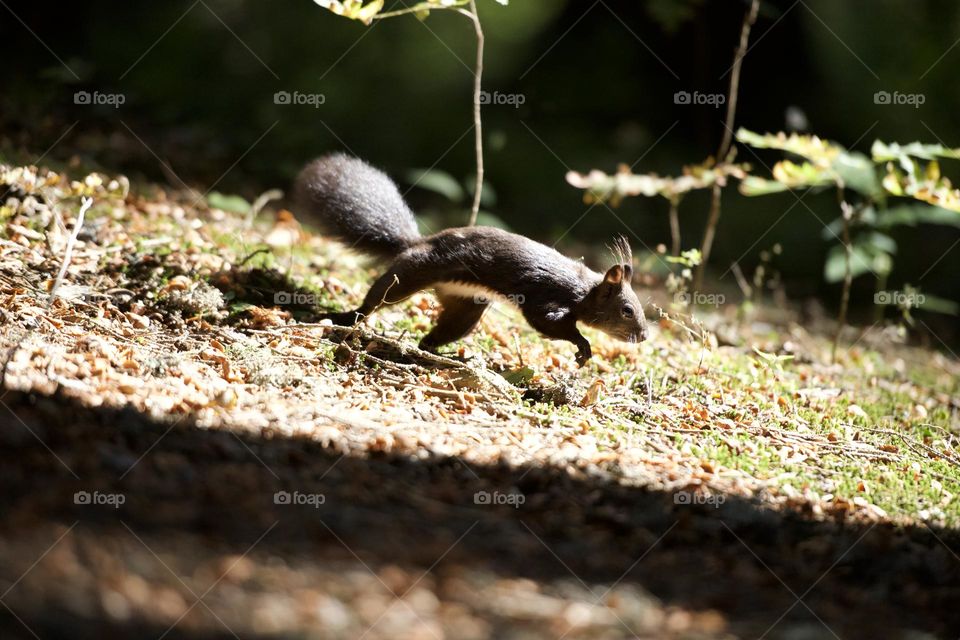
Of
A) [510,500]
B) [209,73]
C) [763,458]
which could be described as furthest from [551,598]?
[209,73]

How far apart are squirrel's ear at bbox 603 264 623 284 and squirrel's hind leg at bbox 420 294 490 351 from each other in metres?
0.76

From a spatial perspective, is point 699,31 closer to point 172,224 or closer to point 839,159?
point 839,159

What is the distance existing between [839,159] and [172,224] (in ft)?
15.6

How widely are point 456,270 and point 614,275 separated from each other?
37.4 inches

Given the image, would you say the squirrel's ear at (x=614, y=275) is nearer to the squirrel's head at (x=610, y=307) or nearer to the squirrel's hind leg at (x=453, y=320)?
the squirrel's head at (x=610, y=307)

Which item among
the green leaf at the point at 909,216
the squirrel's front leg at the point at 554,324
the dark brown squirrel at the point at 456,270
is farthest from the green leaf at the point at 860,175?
the squirrel's front leg at the point at 554,324

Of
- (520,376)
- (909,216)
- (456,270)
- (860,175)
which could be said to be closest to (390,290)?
(456,270)

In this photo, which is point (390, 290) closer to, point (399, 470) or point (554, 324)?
point (554, 324)

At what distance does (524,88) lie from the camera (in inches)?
379

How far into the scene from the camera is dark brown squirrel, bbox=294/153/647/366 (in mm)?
5371

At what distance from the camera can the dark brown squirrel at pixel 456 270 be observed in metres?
5.37

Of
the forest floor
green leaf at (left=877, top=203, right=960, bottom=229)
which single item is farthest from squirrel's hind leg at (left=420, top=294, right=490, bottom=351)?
green leaf at (left=877, top=203, right=960, bottom=229)

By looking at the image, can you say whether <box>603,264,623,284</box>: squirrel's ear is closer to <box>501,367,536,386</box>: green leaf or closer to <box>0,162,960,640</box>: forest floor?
<box>0,162,960,640</box>: forest floor

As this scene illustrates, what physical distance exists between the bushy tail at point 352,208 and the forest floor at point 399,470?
454mm
